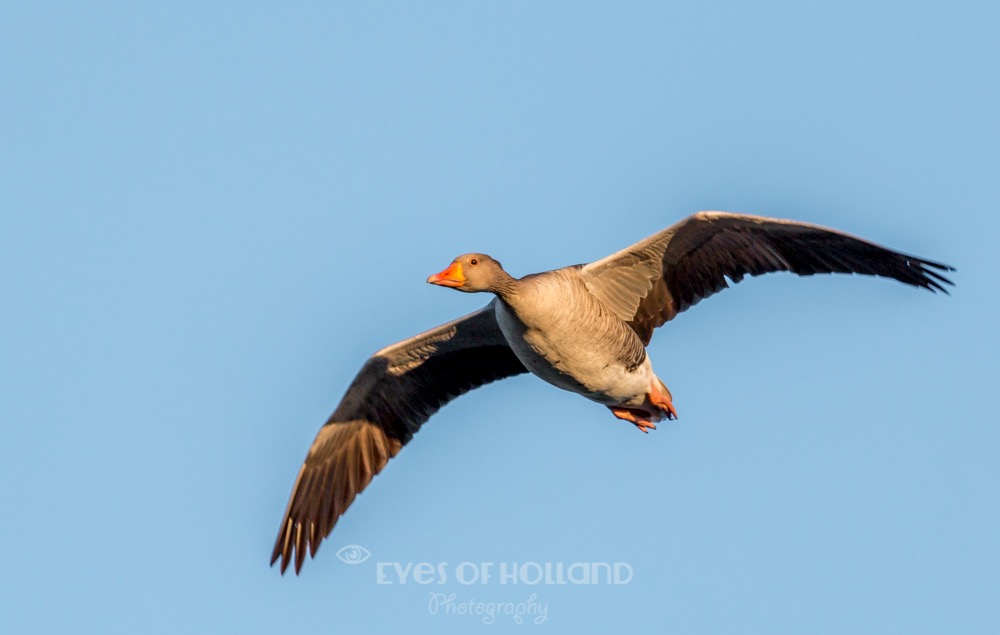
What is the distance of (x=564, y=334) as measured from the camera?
1243 centimetres

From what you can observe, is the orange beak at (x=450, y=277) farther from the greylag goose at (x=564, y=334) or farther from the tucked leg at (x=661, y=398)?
the tucked leg at (x=661, y=398)

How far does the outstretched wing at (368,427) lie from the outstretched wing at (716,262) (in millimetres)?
1705

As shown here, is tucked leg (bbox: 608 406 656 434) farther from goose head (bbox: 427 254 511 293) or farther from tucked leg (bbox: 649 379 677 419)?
goose head (bbox: 427 254 511 293)

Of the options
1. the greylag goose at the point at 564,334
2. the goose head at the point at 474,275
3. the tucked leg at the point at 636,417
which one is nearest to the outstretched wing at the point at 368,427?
the greylag goose at the point at 564,334

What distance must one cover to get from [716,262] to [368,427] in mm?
4398

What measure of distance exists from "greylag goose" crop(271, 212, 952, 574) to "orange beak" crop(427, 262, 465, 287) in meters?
0.01

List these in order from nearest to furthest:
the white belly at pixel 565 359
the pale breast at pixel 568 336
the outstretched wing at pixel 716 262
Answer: the pale breast at pixel 568 336
the white belly at pixel 565 359
the outstretched wing at pixel 716 262

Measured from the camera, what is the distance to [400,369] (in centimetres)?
1458

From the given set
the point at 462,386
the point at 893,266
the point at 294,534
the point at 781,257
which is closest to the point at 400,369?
the point at 462,386

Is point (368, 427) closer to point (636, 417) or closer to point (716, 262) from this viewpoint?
point (636, 417)

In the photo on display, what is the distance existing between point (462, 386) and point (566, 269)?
244cm

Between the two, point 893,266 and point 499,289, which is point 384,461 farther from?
point 893,266

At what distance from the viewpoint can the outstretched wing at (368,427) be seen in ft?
48.0

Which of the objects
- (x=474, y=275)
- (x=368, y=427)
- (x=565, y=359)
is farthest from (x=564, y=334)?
(x=368, y=427)
